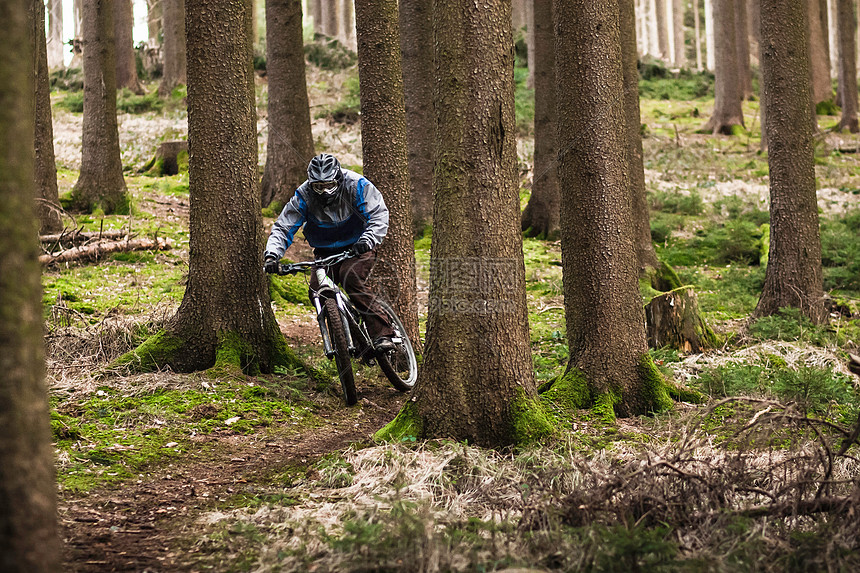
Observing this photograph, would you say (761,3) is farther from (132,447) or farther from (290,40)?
(132,447)

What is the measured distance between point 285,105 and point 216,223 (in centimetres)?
750

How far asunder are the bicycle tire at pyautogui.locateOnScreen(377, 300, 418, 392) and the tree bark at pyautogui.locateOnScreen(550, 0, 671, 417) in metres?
1.66

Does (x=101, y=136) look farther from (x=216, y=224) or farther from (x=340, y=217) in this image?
(x=340, y=217)

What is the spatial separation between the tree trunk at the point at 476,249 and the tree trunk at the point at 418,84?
7.93 m

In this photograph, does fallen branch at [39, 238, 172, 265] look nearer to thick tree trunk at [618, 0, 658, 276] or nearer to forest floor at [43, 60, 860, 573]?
forest floor at [43, 60, 860, 573]

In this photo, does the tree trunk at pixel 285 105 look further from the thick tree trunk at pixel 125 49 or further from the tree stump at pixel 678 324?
the thick tree trunk at pixel 125 49

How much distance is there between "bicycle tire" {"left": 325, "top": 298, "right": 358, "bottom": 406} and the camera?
6605 mm

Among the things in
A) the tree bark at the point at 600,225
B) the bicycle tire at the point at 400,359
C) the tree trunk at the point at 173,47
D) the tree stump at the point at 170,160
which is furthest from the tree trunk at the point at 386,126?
the tree trunk at the point at 173,47

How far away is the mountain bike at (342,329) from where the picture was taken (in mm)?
6637

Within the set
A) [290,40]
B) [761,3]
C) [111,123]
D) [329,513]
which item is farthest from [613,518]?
[111,123]

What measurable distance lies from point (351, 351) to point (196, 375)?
1430mm

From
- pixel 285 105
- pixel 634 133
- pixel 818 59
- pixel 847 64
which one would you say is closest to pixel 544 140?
pixel 634 133

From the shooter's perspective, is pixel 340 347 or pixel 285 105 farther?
pixel 285 105

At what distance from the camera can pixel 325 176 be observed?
6.58 m
